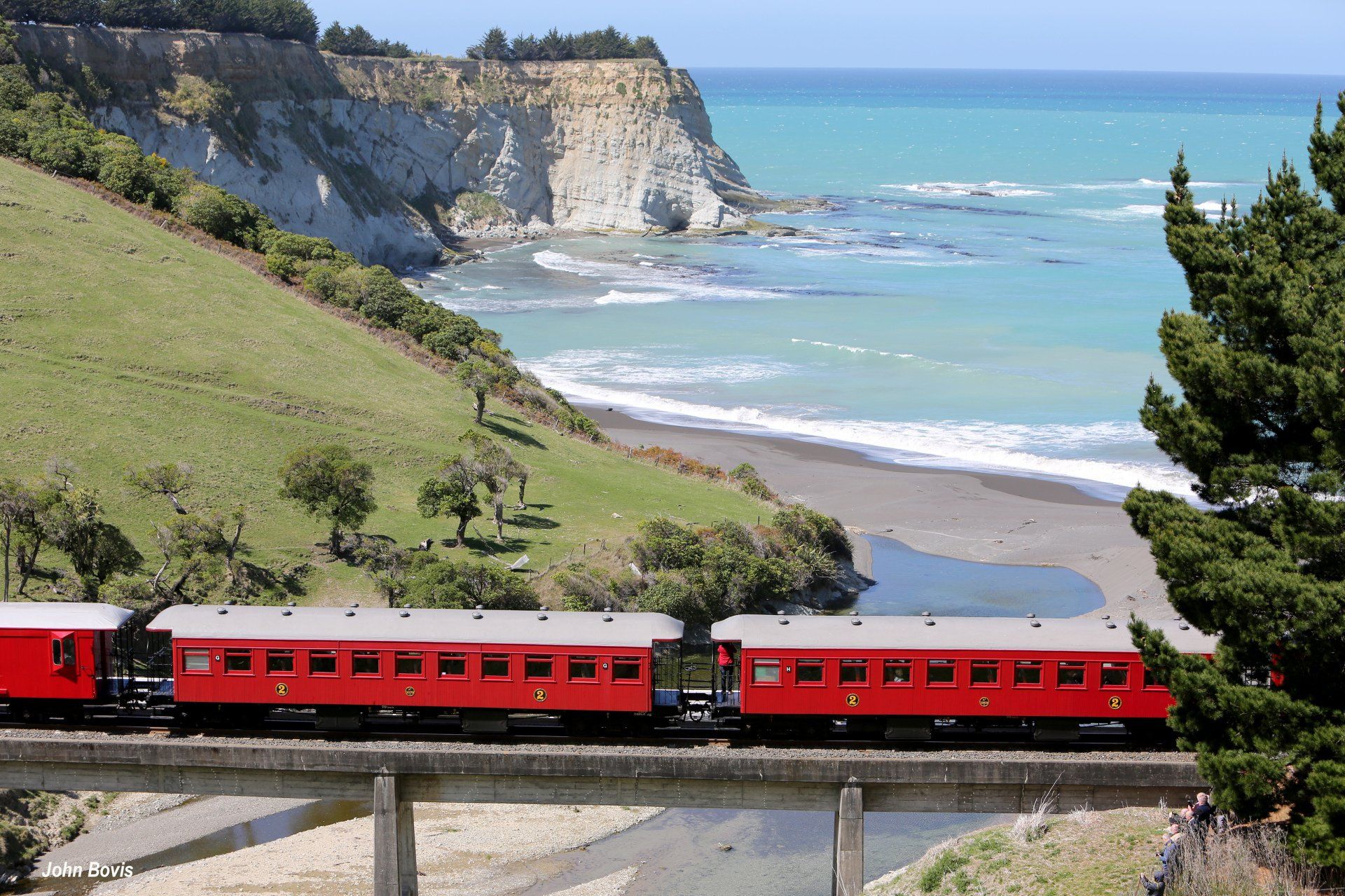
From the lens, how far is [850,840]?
23.1 meters

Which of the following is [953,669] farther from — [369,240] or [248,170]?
[369,240]

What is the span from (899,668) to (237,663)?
12172 millimetres

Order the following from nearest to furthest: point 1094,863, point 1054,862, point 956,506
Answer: point 1094,863, point 1054,862, point 956,506

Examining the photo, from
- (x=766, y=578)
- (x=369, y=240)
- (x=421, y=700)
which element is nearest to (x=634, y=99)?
(x=369, y=240)

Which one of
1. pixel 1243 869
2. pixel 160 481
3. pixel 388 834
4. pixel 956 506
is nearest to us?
pixel 1243 869

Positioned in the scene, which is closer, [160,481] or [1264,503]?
[1264,503]

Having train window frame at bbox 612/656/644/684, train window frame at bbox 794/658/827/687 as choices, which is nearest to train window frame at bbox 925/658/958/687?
Answer: train window frame at bbox 794/658/827/687

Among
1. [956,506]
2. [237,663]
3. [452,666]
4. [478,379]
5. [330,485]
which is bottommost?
[956,506]

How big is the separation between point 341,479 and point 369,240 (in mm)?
86137

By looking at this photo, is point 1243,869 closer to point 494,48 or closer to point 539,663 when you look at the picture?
point 539,663

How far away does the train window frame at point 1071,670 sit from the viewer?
23.9m

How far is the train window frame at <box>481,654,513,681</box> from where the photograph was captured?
78.5 ft

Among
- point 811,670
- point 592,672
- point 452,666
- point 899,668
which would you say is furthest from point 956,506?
point 452,666

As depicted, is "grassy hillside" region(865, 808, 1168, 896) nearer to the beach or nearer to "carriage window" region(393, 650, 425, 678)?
"carriage window" region(393, 650, 425, 678)
